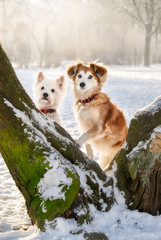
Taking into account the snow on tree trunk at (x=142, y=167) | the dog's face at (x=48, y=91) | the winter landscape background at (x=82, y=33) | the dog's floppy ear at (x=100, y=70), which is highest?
the winter landscape background at (x=82, y=33)

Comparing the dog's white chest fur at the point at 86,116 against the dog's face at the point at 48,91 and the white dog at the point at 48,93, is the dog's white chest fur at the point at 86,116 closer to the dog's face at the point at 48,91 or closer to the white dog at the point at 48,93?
the white dog at the point at 48,93

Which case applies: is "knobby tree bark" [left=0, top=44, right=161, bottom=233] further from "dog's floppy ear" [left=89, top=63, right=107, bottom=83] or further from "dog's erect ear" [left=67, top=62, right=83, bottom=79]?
"dog's erect ear" [left=67, top=62, right=83, bottom=79]

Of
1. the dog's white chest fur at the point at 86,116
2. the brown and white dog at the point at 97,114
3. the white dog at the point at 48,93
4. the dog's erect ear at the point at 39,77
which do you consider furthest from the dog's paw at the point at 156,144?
the dog's erect ear at the point at 39,77

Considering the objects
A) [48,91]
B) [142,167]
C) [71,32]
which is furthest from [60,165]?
[71,32]

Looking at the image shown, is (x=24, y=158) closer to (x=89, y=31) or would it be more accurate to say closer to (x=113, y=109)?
(x=113, y=109)

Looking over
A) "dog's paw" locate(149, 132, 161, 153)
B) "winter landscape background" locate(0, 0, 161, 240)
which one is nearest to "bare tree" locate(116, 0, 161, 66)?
"winter landscape background" locate(0, 0, 161, 240)

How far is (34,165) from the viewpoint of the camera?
2.83 meters

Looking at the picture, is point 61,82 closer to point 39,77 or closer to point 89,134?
point 39,77

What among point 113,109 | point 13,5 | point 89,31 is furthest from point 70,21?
point 113,109

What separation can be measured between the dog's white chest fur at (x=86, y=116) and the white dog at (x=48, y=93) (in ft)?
3.96

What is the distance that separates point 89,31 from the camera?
39.1 m

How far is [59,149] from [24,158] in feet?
1.43

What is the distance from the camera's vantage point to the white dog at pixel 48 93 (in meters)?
6.02

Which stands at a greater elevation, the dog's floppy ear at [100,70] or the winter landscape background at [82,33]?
the winter landscape background at [82,33]
